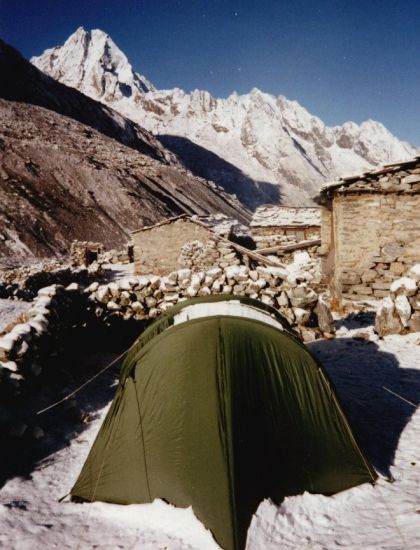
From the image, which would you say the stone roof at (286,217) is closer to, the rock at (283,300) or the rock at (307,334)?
the rock at (283,300)

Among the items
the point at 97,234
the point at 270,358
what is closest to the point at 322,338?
the point at 270,358

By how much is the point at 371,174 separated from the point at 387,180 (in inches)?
18.8

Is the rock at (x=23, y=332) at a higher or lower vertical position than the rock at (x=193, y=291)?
lower

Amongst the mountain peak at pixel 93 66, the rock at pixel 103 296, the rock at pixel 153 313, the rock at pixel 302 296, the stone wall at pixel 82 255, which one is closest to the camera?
the rock at pixel 302 296

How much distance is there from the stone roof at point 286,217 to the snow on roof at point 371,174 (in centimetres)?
1082

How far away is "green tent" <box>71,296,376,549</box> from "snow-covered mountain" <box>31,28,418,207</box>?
81.8 m

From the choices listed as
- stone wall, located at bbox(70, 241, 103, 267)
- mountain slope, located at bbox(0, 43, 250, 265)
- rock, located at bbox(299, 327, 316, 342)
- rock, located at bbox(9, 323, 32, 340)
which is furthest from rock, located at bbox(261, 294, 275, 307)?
mountain slope, located at bbox(0, 43, 250, 265)

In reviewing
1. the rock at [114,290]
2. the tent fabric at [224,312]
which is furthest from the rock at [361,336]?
the rock at [114,290]

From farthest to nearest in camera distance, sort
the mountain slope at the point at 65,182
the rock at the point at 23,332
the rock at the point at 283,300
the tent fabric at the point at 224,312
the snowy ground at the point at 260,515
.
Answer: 1. the mountain slope at the point at 65,182
2. the rock at the point at 283,300
3. the rock at the point at 23,332
4. the tent fabric at the point at 224,312
5. the snowy ground at the point at 260,515

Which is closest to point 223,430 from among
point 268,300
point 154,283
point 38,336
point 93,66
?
point 38,336

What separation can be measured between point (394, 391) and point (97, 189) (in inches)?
1558

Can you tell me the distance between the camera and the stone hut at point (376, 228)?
992cm

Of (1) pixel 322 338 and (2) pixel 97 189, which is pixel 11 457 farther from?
(2) pixel 97 189

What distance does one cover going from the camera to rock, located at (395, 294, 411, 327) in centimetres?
771
